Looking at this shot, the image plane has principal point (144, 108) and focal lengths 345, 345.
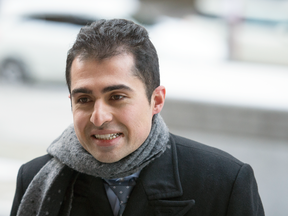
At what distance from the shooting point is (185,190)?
1.59 m

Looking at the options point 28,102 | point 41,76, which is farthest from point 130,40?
point 41,76

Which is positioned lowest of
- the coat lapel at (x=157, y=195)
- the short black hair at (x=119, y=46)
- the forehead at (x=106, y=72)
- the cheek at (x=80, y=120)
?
Answer: the coat lapel at (x=157, y=195)

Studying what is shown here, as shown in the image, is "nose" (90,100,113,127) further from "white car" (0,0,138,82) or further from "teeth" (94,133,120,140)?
"white car" (0,0,138,82)

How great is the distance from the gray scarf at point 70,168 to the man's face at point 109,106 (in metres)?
0.05

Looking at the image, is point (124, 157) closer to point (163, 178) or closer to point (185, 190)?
point (163, 178)

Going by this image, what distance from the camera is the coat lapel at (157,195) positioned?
154cm

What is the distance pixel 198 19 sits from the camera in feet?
27.1

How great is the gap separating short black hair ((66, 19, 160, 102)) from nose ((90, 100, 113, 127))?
0.20 m

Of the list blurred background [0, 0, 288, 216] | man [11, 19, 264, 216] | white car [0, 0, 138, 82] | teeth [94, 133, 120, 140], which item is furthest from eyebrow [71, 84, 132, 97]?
white car [0, 0, 138, 82]

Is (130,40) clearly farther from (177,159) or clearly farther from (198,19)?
(198,19)

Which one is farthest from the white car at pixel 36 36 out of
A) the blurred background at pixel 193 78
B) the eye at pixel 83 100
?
the eye at pixel 83 100

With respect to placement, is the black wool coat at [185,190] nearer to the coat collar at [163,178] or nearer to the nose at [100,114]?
the coat collar at [163,178]

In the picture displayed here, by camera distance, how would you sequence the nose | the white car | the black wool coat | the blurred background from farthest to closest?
the white car < the blurred background < the black wool coat < the nose

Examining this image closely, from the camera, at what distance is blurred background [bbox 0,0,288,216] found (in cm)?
421
